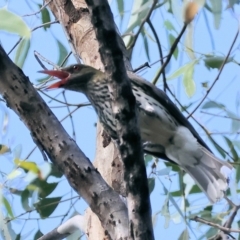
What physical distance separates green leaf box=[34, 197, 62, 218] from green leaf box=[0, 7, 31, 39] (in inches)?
33.2

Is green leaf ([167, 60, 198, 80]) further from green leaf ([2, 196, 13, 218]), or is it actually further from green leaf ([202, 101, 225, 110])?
green leaf ([2, 196, 13, 218])

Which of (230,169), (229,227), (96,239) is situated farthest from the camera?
(230,169)

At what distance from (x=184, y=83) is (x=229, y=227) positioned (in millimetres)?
920

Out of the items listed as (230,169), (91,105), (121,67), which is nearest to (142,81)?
(91,105)

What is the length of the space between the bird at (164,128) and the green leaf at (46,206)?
32cm

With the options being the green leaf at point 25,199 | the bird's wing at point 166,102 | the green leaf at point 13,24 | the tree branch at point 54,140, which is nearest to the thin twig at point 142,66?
the bird's wing at point 166,102

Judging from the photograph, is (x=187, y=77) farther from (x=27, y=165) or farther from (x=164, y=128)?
(x=27, y=165)

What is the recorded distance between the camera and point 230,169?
221cm

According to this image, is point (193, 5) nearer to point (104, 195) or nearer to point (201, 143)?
point (104, 195)

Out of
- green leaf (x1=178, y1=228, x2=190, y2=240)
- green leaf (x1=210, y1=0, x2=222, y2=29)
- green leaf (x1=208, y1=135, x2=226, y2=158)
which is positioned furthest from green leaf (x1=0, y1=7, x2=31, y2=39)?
green leaf (x1=208, y1=135, x2=226, y2=158)

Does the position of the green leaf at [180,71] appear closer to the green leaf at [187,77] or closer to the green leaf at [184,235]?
the green leaf at [187,77]

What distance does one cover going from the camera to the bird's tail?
7.37 ft

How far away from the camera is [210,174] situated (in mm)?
2314

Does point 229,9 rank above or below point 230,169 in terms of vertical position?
above
